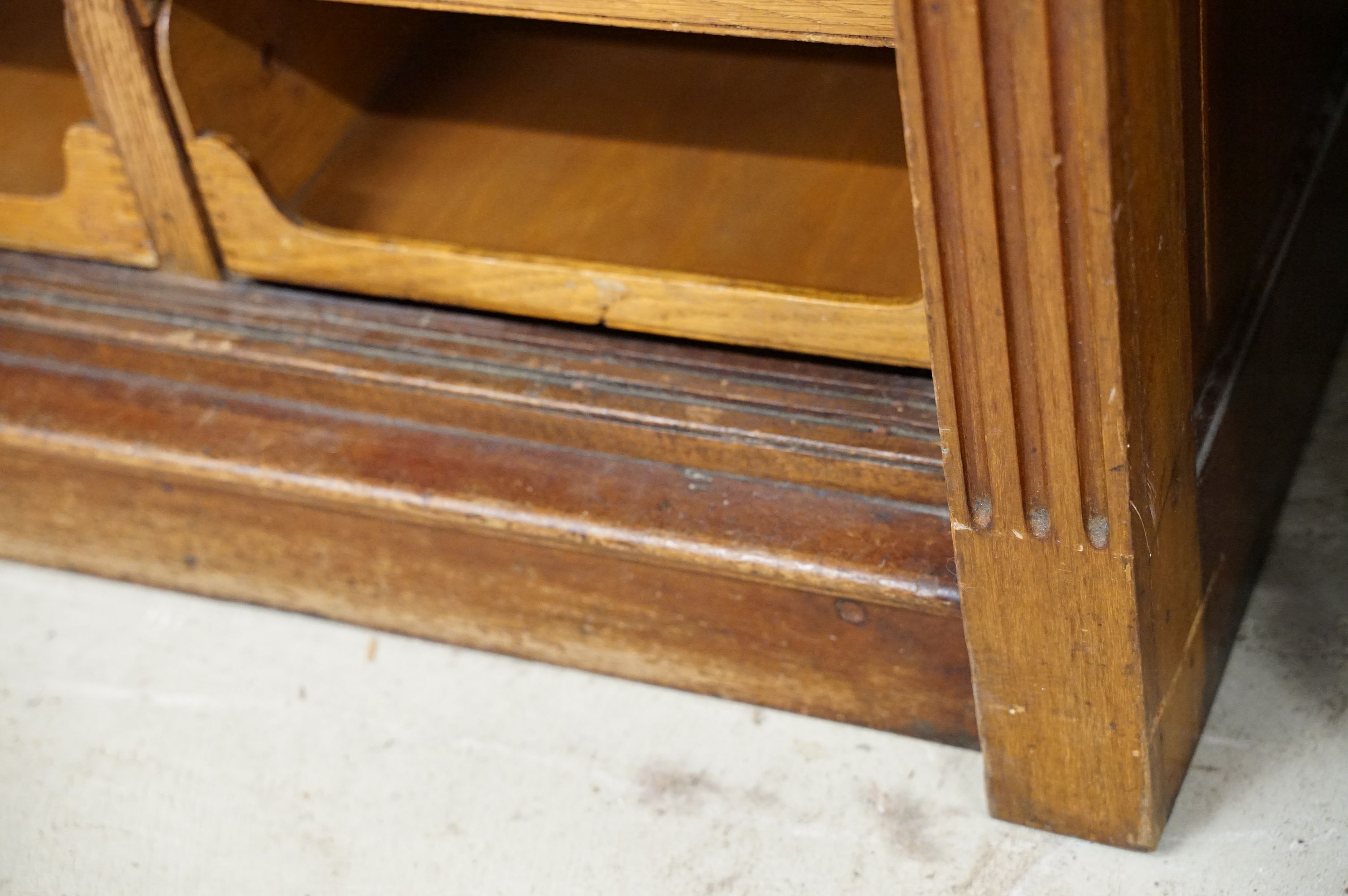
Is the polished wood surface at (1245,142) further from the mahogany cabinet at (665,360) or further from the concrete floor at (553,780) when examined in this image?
the concrete floor at (553,780)

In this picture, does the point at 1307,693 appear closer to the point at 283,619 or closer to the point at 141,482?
the point at 283,619

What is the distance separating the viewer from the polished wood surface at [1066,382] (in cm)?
68

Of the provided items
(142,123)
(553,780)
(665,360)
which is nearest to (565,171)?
(665,360)

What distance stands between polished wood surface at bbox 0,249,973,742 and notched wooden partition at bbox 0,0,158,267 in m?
0.05

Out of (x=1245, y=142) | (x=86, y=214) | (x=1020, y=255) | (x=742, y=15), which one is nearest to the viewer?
(x=1020, y=255)

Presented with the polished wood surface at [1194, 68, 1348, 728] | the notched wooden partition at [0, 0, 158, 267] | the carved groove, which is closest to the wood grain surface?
the notched wooden partition at [0, 0, 158, 267]

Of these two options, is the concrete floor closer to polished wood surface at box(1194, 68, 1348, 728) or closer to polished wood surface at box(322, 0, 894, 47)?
polished wood surface at box(1194, 68, 1348, 728)

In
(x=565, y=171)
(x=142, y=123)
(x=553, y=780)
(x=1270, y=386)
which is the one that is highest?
(x=142, y=123)

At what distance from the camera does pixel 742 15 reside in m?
0.86

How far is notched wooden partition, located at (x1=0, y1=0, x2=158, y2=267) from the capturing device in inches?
46.7

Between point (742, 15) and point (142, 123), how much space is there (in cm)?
51

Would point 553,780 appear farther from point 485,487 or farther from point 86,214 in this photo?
point 86,214

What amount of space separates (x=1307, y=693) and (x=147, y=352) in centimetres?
93

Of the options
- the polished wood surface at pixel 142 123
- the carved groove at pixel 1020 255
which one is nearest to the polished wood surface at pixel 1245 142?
the carved groove at pixel 1020 255
